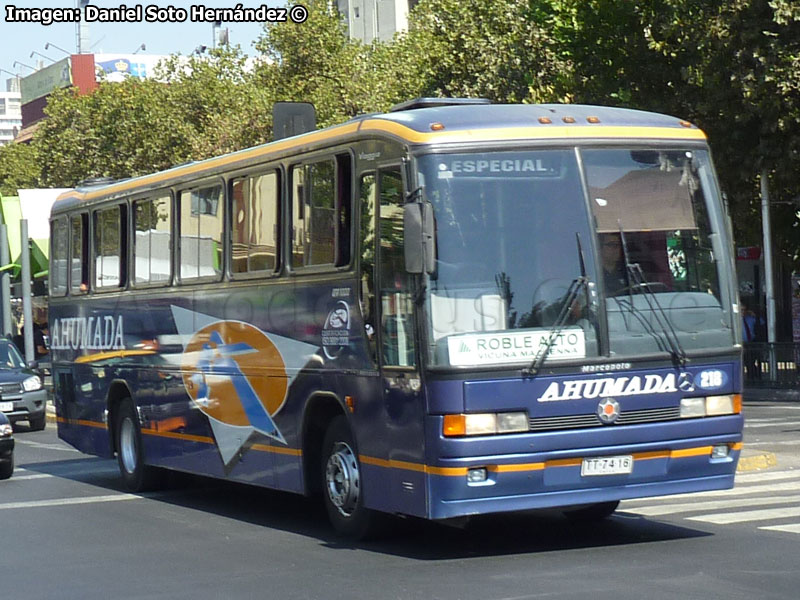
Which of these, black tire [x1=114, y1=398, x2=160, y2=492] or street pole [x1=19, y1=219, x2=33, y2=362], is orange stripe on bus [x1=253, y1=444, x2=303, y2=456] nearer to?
black tire [x1=114, y1=398, x2=160, y2=492]

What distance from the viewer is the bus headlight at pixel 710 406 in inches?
415

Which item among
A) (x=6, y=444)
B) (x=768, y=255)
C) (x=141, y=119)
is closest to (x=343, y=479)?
(x=6, y=444)

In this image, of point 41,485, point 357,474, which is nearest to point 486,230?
point 357,474

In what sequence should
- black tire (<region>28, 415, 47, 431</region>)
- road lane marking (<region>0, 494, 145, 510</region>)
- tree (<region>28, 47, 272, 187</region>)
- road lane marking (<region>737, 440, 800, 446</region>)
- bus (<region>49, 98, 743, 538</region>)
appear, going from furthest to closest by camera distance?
tree (<region>28, 47, 272, 187</region>) < black tire (<region>28, 415, 47, 431</region>) < road lane marking (<region>737, 440, 800, 446</region>) < road lane marking (<region>0, 494, 145, 510</region>) < bus (<region>49, 98, 743, 538</region>)

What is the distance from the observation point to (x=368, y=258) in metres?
10.8

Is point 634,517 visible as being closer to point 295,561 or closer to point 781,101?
point 295,561

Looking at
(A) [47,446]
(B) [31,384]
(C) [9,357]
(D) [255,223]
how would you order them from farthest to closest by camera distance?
(C) [9,357] → (B) [31,384] → (A) [47,446] → (D) [255,223]

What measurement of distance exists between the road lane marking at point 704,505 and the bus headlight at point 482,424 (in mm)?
2909

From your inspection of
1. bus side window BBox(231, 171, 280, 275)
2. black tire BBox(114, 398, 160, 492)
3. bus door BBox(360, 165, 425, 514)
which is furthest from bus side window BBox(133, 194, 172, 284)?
bus door BBox(360, 165, 425, 514)

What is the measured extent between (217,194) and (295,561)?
14.7ft

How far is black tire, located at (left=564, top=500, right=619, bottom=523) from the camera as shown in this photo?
11930 millimetres

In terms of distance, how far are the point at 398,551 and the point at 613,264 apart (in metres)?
2.59

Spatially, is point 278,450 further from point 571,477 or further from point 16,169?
point 16,169

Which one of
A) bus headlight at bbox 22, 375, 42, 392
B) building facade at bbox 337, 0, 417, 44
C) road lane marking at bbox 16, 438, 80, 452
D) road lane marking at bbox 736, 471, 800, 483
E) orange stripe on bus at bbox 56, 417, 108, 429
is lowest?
road lane marking at bbox 16, 438, 80, 452
